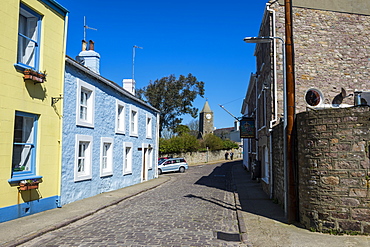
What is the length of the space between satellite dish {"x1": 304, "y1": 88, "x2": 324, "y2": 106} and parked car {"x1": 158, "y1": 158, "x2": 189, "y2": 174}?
63.4ft

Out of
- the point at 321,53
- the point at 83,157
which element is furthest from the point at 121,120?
the point at 321,53

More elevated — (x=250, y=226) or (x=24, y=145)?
(x=24, y=145)

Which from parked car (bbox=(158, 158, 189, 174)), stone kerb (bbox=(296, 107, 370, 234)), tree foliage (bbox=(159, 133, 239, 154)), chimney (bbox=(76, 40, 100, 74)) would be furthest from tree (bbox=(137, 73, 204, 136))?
stone kerb (bbox=(296, 107, 370, 234))

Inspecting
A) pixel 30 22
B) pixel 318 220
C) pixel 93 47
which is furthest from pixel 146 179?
pixel 318 220

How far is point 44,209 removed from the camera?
10227 millimetres

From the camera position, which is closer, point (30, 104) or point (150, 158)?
point (30, 104)

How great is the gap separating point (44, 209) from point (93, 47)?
38.0 feet

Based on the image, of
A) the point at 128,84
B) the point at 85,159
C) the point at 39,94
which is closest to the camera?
the point at 39,94

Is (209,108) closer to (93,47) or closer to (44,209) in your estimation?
(93,47)

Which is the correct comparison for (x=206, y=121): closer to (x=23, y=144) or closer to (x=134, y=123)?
(x=134, y=123)

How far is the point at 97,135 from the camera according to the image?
14.5 m

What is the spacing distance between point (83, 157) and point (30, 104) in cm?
426

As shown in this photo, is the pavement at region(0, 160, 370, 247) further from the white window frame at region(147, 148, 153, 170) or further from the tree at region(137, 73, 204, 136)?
the tree at region(137, 73, 204, 136)

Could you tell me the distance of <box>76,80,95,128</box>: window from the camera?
1255cm
